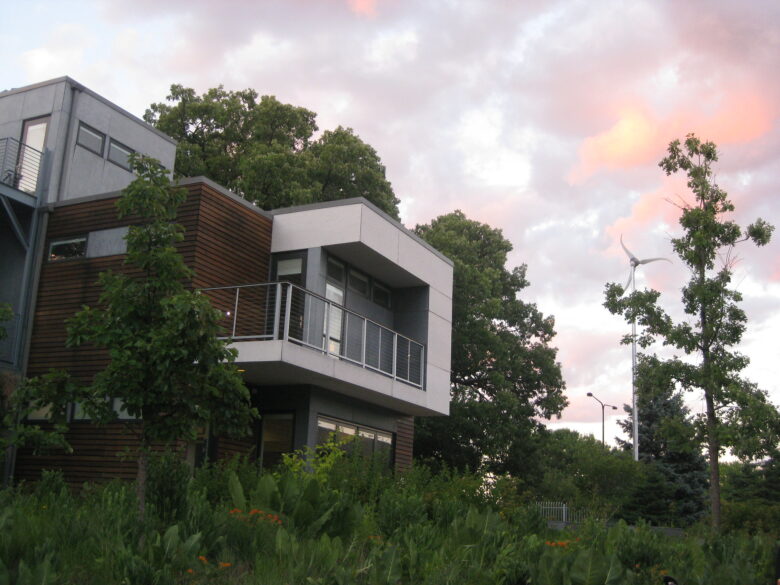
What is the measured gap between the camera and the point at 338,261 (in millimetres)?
19203

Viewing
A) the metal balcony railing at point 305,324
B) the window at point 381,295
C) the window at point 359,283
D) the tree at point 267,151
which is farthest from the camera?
the tree at point 267,151

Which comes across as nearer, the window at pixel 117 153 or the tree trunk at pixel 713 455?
the tree trunk at pixel 713 455

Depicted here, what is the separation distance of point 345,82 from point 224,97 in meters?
21.6

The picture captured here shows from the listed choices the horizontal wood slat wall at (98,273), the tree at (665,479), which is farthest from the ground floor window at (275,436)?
the tree at (665,479)

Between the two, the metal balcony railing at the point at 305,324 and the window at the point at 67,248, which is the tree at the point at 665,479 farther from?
the window at the point at 67,248

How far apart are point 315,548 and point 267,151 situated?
24.1m

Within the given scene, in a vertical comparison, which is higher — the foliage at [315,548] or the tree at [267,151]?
the tree at [267,151]

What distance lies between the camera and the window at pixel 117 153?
2038cm

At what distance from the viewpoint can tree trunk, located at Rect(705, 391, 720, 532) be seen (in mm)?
17625

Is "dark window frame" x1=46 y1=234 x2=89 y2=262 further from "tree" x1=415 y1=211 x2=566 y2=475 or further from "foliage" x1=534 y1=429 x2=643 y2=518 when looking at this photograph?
"foliage" x1=534 y1=429 x2=643 y2=518

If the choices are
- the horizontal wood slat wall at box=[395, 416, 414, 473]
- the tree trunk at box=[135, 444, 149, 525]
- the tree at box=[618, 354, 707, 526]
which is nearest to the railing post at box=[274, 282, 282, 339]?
the tree trunk at box=[135, 444, 149, 525]

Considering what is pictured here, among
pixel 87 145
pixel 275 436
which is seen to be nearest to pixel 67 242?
pixel 87 145

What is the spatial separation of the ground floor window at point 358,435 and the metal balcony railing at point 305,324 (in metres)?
1.40

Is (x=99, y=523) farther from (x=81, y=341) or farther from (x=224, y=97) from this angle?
(x=224, y=97)
